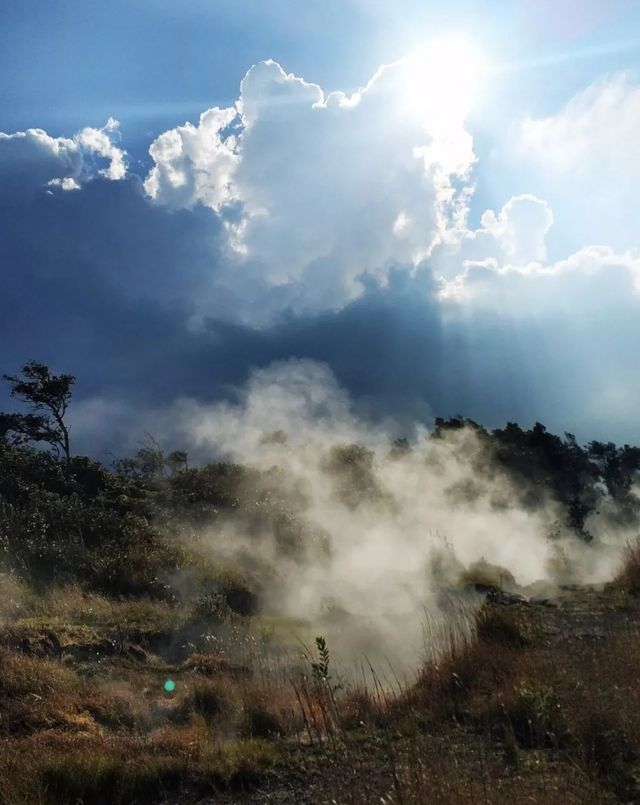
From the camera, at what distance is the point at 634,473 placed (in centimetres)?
3625

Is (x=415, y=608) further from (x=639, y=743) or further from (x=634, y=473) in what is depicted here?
(x=634, y=473)

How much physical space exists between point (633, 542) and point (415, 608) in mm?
4614

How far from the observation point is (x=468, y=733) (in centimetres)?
507

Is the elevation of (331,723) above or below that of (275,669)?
below

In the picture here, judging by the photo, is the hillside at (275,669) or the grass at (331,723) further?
the hillside at (275,669)

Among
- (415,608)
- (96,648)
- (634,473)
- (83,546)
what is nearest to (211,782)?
(96,648)

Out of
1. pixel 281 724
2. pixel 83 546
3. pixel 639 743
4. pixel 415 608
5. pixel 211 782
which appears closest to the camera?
pixel 639 743

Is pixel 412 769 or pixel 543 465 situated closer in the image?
pixel 412 769

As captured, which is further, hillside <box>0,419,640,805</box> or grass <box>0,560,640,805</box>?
hillside <box>0,419,640,805</box>

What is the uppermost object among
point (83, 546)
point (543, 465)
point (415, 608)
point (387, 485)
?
point (543, 465)

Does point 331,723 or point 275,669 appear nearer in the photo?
point 331,723

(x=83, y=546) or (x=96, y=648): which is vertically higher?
(x=83, y=546)

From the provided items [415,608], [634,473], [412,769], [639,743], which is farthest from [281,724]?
[634,473]

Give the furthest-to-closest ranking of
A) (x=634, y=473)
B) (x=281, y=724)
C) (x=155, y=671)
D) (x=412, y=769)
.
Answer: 1. (x=634, y=473)
2. (x=155, y=671)
3. (x=281, y=724)
4. (x=412, y=769)
